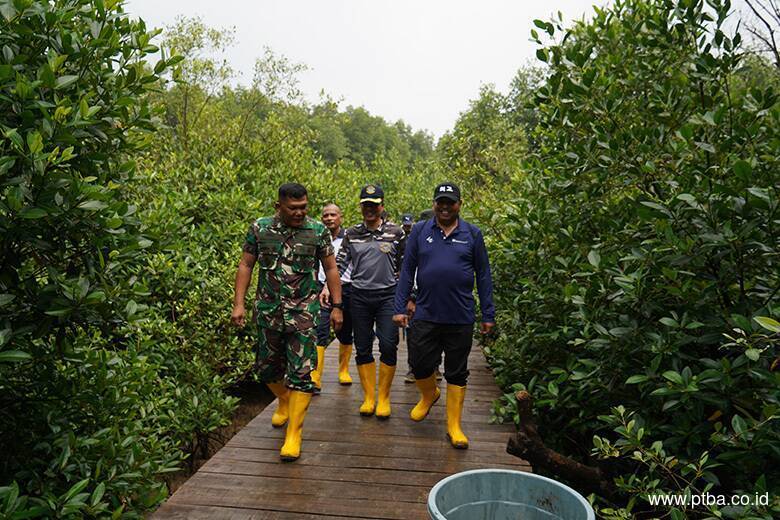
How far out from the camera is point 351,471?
385 cm

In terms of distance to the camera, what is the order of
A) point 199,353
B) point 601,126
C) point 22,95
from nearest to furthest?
1. point 22,95
2. point 601,126
3. point 199,353

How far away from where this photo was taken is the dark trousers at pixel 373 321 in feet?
16.4

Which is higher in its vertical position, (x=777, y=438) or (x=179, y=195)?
(x=179, y=195)

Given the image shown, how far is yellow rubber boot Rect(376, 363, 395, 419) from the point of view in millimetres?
4957

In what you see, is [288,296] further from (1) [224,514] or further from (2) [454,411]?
(2) [454,411]

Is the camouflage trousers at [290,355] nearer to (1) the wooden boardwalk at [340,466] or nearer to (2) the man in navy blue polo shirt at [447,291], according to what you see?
(1) the wooden boardwalk at [340,466]

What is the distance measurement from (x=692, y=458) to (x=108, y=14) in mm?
3947

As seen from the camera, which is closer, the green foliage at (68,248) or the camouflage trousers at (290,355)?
the green foliage at (68,248)

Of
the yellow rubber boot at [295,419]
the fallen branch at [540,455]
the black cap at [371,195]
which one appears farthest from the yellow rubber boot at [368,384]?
the fallen branch at [540,455]

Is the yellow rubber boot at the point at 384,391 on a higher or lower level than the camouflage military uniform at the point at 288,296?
lower

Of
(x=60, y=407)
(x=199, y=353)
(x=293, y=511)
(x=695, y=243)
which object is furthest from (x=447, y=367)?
(x=199, y=353)

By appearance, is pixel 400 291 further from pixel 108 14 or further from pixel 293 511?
pixel 108 14

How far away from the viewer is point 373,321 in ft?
17.0

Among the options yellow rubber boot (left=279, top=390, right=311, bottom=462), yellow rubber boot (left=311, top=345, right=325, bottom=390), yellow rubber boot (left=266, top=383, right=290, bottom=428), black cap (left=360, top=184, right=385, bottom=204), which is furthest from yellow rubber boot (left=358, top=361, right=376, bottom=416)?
black cap (left=360, top=184, right=385, bottom=204)
